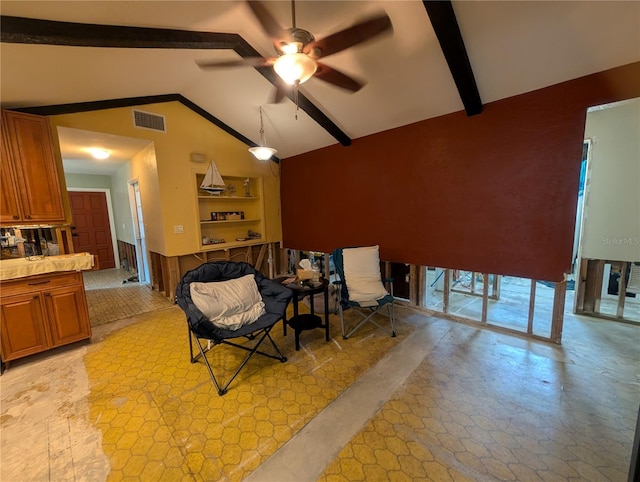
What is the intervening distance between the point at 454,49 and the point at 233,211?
4121 mm

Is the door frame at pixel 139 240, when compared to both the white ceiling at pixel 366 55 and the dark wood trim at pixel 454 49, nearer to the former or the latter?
the white ceiling at pixel 366 55

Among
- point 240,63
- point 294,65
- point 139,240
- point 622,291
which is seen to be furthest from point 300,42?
point 139,240

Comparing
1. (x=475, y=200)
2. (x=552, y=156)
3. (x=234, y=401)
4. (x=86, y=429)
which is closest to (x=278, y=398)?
(x=234, y=401)

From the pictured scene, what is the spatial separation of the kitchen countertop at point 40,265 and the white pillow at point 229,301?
134 centimetres

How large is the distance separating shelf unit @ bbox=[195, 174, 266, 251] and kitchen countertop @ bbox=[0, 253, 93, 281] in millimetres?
1715

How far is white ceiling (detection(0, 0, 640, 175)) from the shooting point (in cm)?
188

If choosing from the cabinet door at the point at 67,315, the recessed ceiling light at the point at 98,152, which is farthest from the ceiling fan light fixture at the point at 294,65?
the recessed ceiling light at the point at 98,152

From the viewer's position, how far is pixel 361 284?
3.14m

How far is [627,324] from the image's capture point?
3035 millimetres

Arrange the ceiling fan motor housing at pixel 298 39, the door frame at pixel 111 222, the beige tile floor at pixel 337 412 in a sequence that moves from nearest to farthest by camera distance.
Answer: the beige tile floor at pixel 337 412 → the ceiling fan motor housing at pixel 298 39 → the door frame at pixel 111 222

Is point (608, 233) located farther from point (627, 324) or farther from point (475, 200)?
point (475, 200)

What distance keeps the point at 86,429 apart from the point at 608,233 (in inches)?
217

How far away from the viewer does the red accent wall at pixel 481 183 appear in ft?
7.94

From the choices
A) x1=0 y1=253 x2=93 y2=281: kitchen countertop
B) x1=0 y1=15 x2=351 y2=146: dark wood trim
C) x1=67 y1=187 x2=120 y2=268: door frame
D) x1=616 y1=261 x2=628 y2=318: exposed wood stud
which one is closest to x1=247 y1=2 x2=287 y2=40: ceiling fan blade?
x1=0 y1=15 x2=351 y2=146: dark wood trim
